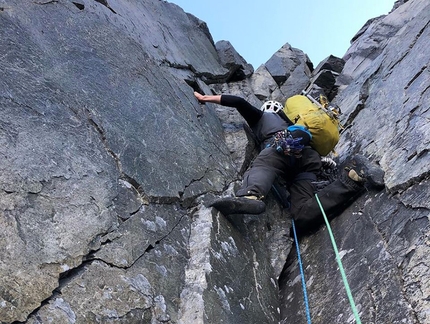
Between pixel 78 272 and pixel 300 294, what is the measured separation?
265 cm

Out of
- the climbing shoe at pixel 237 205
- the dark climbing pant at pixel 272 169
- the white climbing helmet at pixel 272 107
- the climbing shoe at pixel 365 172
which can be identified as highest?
the white climbing helmet at pixel 272 107

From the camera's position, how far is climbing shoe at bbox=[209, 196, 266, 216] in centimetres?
488

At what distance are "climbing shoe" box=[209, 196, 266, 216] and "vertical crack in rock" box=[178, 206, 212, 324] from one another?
15cm

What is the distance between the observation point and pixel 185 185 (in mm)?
5234

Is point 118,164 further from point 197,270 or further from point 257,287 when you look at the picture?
point 257,287

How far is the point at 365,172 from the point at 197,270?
2.74 metres

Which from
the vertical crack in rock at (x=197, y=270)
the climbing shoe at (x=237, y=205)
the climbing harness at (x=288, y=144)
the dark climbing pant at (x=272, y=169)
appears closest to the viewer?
the vertical crack in rock at (x=197, y=270)

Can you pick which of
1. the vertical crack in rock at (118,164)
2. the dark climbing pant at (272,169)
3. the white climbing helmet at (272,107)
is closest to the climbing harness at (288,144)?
the dark climbing pant at (272,169)

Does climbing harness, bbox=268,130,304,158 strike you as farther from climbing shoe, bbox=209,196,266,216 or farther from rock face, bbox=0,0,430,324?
climbing shoe, bbox=209,196,266,216

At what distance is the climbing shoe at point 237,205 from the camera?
488cm

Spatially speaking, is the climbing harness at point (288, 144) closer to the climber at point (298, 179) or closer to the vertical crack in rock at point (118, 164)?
the climber at point (298, 179)

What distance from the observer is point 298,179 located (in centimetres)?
646

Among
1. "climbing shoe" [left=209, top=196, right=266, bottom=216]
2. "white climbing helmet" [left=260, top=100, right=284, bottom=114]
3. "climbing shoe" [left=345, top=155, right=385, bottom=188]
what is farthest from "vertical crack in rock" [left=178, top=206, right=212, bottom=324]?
"white climbing helmet" [left=260, top=100, right=284, bottom=114]

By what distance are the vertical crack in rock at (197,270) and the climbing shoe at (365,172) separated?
215cm
